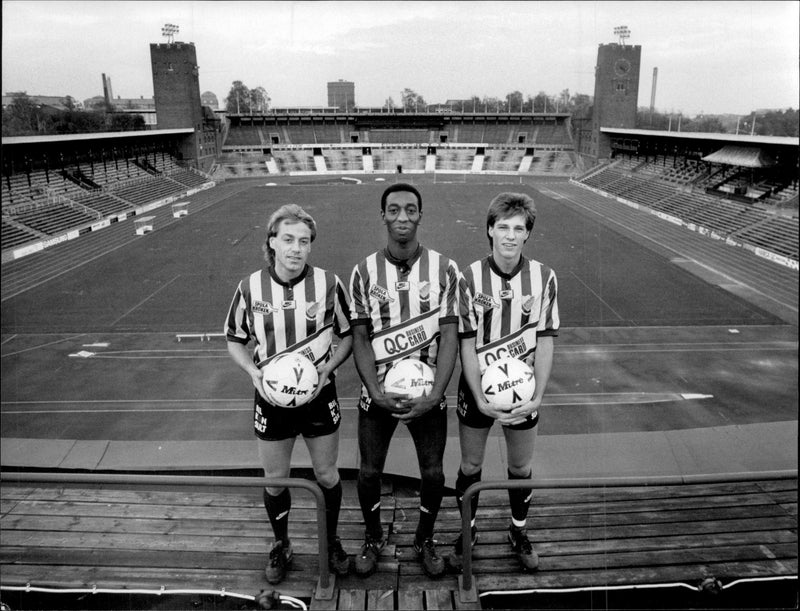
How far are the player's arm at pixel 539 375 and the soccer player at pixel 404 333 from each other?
451mm

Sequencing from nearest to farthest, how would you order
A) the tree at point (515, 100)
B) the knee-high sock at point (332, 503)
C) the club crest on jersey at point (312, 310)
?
1. the club crest on jersey at point (312, 310)
2. the knee-high sock at point (332, 503)
3. the tree at point (515, 100)

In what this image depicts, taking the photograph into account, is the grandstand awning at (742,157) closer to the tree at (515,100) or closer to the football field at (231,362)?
the football field at (231,362)

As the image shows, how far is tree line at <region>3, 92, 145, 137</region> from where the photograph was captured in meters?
30.1

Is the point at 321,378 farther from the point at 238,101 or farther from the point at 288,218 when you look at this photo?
the point at 238,101

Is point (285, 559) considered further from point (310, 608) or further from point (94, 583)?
point (94, 583)

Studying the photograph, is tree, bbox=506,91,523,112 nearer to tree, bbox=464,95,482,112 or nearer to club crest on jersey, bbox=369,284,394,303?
tree, bbox=464,95,482,112

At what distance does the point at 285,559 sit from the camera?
3500mm

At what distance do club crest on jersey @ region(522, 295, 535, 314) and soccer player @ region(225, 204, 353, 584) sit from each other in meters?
1.11

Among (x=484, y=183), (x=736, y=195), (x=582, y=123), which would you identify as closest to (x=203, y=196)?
(x=484, y=183)

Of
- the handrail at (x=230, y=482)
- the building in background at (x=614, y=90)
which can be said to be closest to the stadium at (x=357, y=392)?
the handrail at (x=230, y=482)

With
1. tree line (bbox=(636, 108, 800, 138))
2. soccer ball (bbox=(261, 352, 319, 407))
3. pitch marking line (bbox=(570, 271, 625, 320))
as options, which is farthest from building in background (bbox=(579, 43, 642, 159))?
soccer ball (bbox=(261, 352, 319, 407))

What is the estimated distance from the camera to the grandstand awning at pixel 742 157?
30.5 meters

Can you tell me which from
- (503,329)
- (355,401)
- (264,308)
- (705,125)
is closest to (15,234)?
(355,401)

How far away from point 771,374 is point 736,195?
906 inches
